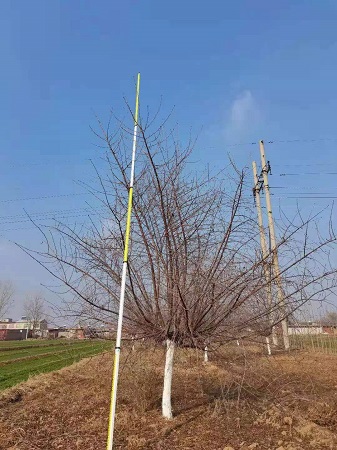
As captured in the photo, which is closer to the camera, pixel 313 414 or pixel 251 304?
A: pixel 251 304

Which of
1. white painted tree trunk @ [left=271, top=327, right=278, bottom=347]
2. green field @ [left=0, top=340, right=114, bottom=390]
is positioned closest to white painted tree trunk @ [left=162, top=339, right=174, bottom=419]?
green field @ [left=0, top=340, right=114, bottom=390]

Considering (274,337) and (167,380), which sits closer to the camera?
(167,380)

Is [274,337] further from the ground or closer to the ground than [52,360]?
further from the ground

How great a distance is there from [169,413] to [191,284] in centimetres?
225

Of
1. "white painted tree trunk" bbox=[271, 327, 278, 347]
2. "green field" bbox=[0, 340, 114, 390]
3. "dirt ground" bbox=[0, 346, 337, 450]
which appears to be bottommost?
"dirt ground" bbox=[0, 346, 337, 450]

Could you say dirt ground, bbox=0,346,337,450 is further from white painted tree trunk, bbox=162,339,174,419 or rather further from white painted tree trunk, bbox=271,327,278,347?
white painted tree trunk, bbox=271,327,278,347

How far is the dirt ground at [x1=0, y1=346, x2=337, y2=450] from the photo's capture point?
5379 millimetres

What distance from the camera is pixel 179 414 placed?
262 inches

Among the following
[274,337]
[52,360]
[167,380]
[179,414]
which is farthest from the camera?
[52,360]

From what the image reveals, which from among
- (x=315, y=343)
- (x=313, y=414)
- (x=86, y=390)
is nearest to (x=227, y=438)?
(x=313, y=414)

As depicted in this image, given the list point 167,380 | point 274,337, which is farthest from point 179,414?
point 274,337

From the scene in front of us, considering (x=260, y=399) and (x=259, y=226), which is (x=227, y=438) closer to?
(x=260, y=399)

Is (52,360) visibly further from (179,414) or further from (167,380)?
(167,380)

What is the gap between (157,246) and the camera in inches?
235
